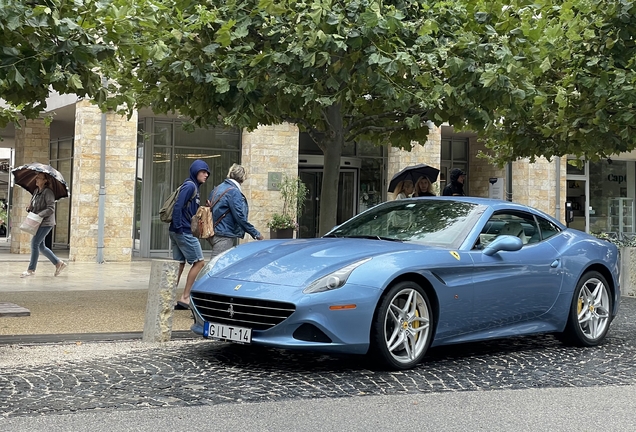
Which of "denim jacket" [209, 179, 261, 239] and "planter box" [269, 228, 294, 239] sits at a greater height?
"denim jacket" [209, 179, 261, 239]

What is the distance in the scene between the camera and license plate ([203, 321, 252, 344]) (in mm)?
6074

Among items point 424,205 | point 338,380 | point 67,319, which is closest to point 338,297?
point 338,380

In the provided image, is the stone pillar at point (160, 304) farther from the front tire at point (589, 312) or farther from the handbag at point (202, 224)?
the front tire at point (589, 312)

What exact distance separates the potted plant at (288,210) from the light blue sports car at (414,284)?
1230cm

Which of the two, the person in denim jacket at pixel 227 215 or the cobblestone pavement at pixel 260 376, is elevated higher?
the person in denim jacket at pixel 227 215

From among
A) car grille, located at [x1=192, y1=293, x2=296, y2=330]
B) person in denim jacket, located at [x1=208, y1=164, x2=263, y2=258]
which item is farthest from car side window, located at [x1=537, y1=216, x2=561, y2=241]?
person in denim jacket, located at [x1=208, y1=164, x2=263, y2=258]

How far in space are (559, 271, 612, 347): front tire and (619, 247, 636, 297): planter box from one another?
20.5 feet

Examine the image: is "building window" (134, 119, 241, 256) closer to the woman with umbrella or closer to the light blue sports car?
the woman with umbrella

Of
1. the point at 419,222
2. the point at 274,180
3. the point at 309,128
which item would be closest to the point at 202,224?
the point at 309,128

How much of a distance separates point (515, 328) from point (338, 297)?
2.02 metres

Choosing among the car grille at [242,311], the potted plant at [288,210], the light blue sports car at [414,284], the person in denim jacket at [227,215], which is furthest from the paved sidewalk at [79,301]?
the potted plant at [288,210]

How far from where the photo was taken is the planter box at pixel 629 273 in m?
14.0

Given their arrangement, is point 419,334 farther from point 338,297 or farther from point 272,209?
point 272,209

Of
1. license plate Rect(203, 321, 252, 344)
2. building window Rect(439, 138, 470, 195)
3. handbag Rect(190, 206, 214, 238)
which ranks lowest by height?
license plate Rect(203, 321, 252, 344)
